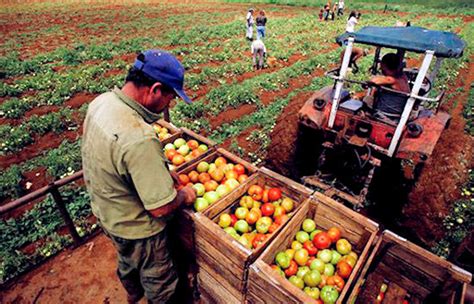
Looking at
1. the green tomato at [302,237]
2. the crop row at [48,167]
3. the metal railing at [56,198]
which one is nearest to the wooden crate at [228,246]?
the green tomato at [302,237]

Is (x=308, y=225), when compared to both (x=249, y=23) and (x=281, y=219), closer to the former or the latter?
(x=281, y=219)

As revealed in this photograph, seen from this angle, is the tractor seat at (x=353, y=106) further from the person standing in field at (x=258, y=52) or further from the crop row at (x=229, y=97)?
the person standing in field at (x=258, y=52)

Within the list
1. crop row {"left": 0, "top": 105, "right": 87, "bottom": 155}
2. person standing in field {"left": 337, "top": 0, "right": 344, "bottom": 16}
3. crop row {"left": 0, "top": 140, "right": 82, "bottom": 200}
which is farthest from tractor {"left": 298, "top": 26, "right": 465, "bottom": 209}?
person standing in field {"left": 337, "top": 0, "right": 344, "bottom": 16}

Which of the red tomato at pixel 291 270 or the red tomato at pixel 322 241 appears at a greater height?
the red tomato at pixel 322 241

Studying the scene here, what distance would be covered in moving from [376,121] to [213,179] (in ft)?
10.1

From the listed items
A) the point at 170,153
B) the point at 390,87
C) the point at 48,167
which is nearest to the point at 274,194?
the point at 170,153

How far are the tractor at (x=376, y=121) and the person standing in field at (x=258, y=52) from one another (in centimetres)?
772

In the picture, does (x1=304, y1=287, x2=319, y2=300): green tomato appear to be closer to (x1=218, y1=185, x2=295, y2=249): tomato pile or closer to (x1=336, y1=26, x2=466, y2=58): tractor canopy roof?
(x1=218, y1=185, x2=295, y2=249): tomato pile

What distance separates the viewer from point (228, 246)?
2.62 metres

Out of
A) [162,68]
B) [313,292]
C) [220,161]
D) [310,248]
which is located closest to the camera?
[162,68]

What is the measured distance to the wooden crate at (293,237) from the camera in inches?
93.5

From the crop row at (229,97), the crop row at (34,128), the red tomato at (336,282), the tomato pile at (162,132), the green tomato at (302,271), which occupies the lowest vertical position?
the crop row at (34,128)

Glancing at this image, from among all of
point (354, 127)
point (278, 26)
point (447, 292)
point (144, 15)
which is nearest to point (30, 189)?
point (354, 127)

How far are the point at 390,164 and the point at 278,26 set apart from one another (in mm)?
22463
